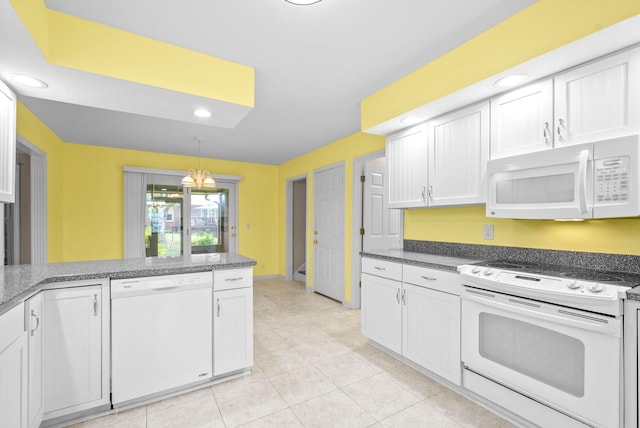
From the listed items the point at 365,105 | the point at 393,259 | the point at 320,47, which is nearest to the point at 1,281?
the point at 320,47

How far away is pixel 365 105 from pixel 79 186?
183 inches

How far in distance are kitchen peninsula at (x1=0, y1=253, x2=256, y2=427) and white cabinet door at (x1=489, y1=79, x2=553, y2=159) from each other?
7.09 feet

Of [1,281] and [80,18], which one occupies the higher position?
[80,18]

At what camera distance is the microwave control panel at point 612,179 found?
5.15 feet

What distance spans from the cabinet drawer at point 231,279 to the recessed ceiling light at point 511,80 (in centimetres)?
231

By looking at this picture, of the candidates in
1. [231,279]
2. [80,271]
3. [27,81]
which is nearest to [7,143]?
[27,81]

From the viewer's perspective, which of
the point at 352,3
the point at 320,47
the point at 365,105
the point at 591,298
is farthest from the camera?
the point at 365,105

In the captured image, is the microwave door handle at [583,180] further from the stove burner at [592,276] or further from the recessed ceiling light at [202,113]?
the recessed ceiling light at [202,113]

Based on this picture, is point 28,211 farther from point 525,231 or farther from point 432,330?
point 525,231

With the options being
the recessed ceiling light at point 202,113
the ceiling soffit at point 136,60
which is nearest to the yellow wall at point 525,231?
the ceiling soffit at point 136,60

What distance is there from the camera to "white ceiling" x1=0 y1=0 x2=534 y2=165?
5.67ft

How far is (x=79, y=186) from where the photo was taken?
185 inches

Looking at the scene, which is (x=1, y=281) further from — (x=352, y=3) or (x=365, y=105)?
(x=365, y=105)

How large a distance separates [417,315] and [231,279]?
1537 millimetres
